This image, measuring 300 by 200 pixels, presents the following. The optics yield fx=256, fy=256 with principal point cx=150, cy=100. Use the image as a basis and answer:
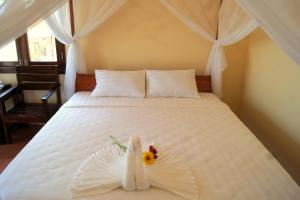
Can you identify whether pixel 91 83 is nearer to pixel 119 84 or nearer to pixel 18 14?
pixel 119 84

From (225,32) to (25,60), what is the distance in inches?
100

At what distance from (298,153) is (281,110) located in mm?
473

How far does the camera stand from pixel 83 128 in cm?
229

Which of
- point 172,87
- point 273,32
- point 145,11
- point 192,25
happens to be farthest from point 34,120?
point 273,32

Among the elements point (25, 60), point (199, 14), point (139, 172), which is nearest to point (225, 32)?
point (199, 14)

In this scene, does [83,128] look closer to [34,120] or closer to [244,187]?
[34,120]

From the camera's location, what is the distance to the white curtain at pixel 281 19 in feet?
3.70

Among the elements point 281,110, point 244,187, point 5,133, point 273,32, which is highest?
point 273,32

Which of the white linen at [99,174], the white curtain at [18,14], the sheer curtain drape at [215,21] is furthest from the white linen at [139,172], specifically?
the sheer curtain drape at [215,21]

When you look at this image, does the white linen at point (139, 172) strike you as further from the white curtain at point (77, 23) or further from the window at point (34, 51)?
the window at point (34, 51)

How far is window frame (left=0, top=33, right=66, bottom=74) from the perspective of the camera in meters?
3.27

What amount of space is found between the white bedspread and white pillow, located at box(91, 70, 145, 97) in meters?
0.11

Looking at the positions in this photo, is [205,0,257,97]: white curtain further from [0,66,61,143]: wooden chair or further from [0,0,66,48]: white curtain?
[0,66,61,143]: wooden chair

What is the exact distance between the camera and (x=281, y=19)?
1.17m
